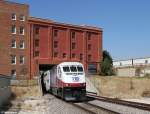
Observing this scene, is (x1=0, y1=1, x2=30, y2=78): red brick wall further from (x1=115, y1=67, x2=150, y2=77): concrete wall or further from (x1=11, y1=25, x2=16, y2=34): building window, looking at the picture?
(x1=115, y1=67, x2=150, y2=77): concrete wall

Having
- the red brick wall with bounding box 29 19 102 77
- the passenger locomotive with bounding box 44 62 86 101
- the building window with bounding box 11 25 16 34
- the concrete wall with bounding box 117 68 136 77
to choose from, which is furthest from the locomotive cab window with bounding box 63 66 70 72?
the concrete wall with bounding box 117 68 136 77

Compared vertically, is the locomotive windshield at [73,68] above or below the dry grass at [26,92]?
above

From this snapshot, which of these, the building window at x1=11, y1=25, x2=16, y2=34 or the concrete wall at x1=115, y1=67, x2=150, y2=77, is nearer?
the building window at x1=11, y1=25, x2=16, y2=34

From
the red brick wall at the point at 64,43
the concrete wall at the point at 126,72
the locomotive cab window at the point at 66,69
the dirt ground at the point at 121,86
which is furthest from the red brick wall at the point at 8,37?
the locomotive cab window at the point at 66,69

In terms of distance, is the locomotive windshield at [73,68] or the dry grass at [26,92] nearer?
the locomotive windshield at [73,68]

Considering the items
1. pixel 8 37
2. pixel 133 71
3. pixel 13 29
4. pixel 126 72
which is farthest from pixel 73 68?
pixel 126 72

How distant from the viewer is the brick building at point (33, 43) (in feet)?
254

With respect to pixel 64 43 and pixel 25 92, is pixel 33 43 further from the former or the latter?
pixel 25 92

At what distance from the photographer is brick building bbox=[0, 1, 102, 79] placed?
77.3 meters

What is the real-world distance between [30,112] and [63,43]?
206 feet

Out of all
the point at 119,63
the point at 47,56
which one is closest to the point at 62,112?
the point at 47,56

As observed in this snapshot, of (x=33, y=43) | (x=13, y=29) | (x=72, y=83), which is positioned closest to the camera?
(x=72, y=83)

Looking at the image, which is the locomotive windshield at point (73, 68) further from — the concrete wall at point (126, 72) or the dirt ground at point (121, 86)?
the concrete wall at point (126, 72)

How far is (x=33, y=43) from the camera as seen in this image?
80.0m
